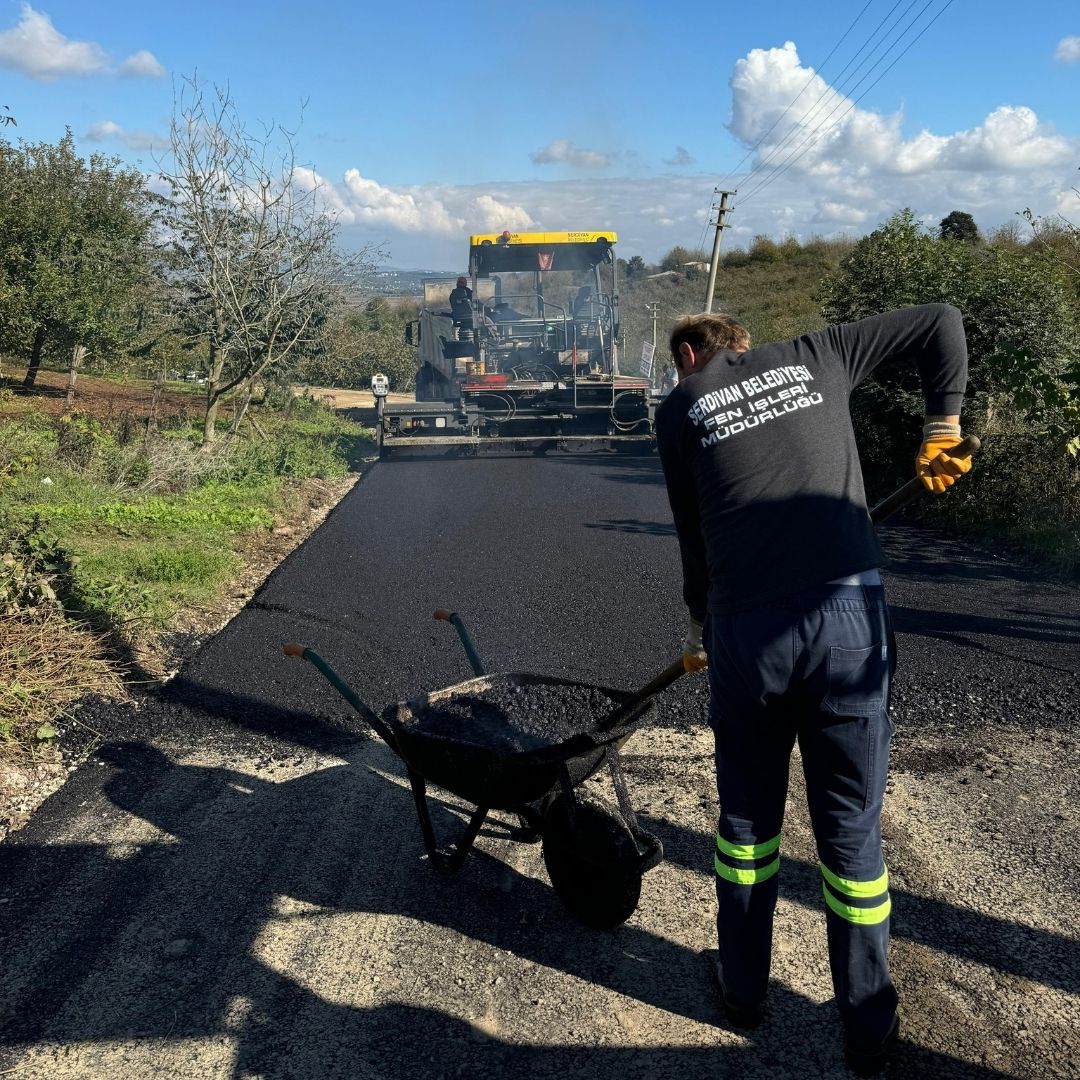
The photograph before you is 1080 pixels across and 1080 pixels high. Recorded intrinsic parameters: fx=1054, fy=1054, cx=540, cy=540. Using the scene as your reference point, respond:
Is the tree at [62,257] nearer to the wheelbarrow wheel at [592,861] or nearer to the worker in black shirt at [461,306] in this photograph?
the worker in black shirt at [461,306]

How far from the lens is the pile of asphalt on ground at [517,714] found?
395 cm

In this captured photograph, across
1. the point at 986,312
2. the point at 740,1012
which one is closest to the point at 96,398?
the point at 986,312

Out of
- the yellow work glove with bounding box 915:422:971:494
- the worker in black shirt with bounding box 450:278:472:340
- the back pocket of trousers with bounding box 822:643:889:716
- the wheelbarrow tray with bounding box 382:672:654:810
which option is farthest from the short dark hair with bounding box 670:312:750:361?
the worker in black shirt with bounding box 450:278:472:340

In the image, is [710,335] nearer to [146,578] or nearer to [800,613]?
[800,613]

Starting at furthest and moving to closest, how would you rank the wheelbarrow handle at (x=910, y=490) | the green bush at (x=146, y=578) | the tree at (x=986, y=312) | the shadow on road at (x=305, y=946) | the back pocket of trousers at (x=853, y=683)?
the tree at (x=986, y=312), the green bush at (x=146, y=578), the wheelbarrow handle at (x=910, y=490), the shadow on road at (x=305, y=946), the back pocket of trousers at (x=853, y=683)

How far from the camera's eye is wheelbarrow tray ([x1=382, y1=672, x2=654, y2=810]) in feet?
10.2

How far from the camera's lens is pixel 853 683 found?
8.39 feet

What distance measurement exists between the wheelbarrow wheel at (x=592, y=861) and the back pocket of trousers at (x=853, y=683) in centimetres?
91

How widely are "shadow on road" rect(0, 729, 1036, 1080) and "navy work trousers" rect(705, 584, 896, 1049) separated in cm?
31

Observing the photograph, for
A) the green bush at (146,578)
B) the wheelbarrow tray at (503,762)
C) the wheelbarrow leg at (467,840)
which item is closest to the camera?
the wheelbarrow tray at (503,762)

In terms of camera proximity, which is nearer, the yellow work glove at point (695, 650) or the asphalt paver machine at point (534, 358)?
the yellow work glove at point (695, 650)

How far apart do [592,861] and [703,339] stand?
1.58 meters

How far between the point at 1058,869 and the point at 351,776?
2.74 metres

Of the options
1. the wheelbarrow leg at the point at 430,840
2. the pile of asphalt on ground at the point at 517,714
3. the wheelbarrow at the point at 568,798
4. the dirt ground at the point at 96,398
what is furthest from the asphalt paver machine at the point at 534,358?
the wheelbarrow at the point at 568,798
